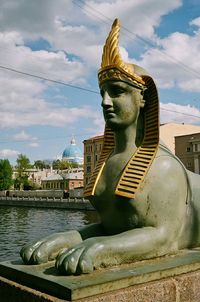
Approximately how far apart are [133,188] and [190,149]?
4634cm

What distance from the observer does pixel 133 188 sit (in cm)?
326

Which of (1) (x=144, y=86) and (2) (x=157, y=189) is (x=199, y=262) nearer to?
(2) (x=157, y=189)

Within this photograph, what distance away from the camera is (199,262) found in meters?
3.28

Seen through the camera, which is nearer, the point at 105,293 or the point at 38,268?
the point at 105,293

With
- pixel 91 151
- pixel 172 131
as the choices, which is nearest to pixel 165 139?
pixel 172 131

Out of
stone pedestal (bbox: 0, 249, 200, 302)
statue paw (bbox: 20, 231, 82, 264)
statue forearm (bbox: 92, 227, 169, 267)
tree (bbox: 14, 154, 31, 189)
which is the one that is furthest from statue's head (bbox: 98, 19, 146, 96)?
tree (bbox: 14, 154, 31, 189)

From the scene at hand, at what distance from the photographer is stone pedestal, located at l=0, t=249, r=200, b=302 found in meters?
2.55

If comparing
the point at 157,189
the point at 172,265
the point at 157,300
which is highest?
the point at 157,189

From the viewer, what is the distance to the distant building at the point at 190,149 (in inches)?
1863

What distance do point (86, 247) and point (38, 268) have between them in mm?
420

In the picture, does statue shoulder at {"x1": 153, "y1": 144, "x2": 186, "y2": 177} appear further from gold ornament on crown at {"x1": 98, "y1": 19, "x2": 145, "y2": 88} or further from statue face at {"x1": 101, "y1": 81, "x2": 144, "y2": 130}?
gold ornament on crown at {"x1": 98, "y1": 19, "x2": 145, "y2": 88}

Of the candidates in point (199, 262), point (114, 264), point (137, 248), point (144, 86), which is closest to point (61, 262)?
point (114, 264)

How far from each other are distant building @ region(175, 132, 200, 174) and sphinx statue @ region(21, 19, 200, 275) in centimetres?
4433

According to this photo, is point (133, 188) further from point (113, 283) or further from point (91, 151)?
point (91, 151)
